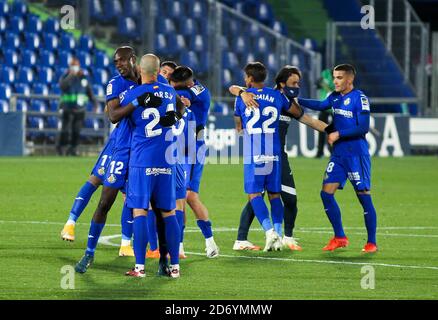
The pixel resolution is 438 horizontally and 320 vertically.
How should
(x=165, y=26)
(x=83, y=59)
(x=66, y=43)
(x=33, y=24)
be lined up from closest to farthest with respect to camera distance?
(x=33, y=24), (x=66, y=43), (x=83, y=59), (x=165, y=26)

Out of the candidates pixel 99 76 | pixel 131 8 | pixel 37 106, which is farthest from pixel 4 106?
pixel 131 8

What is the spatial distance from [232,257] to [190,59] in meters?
22.9

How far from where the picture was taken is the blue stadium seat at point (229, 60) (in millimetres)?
33719

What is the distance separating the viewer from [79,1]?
32719 mm

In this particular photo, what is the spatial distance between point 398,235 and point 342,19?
85.8ft

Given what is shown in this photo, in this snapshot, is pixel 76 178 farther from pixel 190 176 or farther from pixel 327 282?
pixel 327 282

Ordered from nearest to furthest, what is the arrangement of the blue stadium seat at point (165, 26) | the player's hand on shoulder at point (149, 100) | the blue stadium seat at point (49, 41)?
the player's hand on shoulder at point (149, 100) < the blue stadium seat at point (49, 41) < the blue stadium seat at point (165, 26)

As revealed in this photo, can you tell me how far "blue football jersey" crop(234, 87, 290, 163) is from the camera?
484 inches

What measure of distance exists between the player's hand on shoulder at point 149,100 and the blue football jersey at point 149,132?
38 mm

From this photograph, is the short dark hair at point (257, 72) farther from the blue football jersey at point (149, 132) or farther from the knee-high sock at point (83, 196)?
the blue football jersey at point (149, 132)

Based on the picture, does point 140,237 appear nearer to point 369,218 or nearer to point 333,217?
point 333,217

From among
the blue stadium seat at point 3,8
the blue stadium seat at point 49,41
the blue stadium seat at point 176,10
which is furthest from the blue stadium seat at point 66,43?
the blue stadium seat at point 176,10

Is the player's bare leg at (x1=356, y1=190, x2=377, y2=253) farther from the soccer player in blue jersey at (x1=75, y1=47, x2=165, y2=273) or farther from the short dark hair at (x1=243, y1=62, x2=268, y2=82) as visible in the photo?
the soccer player in blue jersey at (x1=75, y1=47, x2=165, y2=273)

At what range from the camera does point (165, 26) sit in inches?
1358
